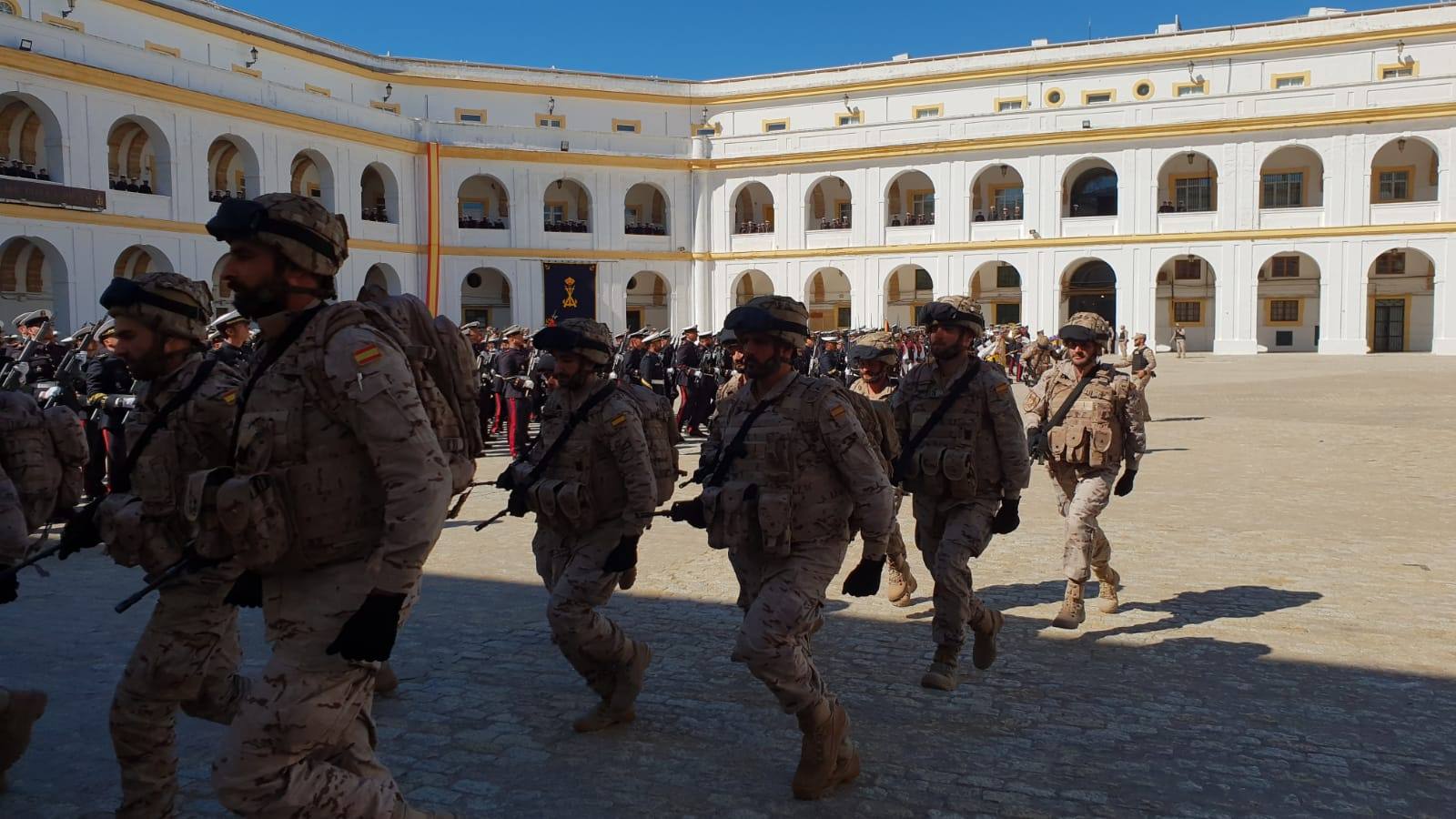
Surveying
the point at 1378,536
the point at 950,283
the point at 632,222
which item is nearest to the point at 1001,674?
the point at 1378,536

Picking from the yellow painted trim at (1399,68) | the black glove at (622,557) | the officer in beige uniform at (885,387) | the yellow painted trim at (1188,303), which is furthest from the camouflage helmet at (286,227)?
the yellow painted trim at (1399,68)

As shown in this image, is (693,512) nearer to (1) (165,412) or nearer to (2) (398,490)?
(2) (398,490)

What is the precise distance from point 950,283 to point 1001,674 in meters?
37.5

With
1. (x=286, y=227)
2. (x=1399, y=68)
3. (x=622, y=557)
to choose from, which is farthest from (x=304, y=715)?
(x=1399, y=68)

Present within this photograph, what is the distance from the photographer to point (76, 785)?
4309 mm

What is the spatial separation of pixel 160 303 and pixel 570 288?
38.6 m

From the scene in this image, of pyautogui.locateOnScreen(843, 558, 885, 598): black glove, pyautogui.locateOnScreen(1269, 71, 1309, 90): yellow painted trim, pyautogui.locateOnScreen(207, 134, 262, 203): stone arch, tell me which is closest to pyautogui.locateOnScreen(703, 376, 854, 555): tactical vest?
pyautogui.locateOnScreen(843, 558, 885, 598): black glove

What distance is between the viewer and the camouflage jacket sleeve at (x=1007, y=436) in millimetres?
5723

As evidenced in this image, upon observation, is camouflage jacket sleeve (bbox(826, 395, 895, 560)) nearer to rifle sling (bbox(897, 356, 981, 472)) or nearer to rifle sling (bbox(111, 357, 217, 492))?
rifle sling (bbox(897, 356, 981, 472))

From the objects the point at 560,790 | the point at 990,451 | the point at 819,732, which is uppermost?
the point at 990,451

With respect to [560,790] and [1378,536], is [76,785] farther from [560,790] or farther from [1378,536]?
[1378,536]

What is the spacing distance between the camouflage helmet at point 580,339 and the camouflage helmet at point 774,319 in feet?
3.05

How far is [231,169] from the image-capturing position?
1437 inches

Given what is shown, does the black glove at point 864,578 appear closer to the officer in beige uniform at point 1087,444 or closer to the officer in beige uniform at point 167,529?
the officer in beige uniform at point 167,529
